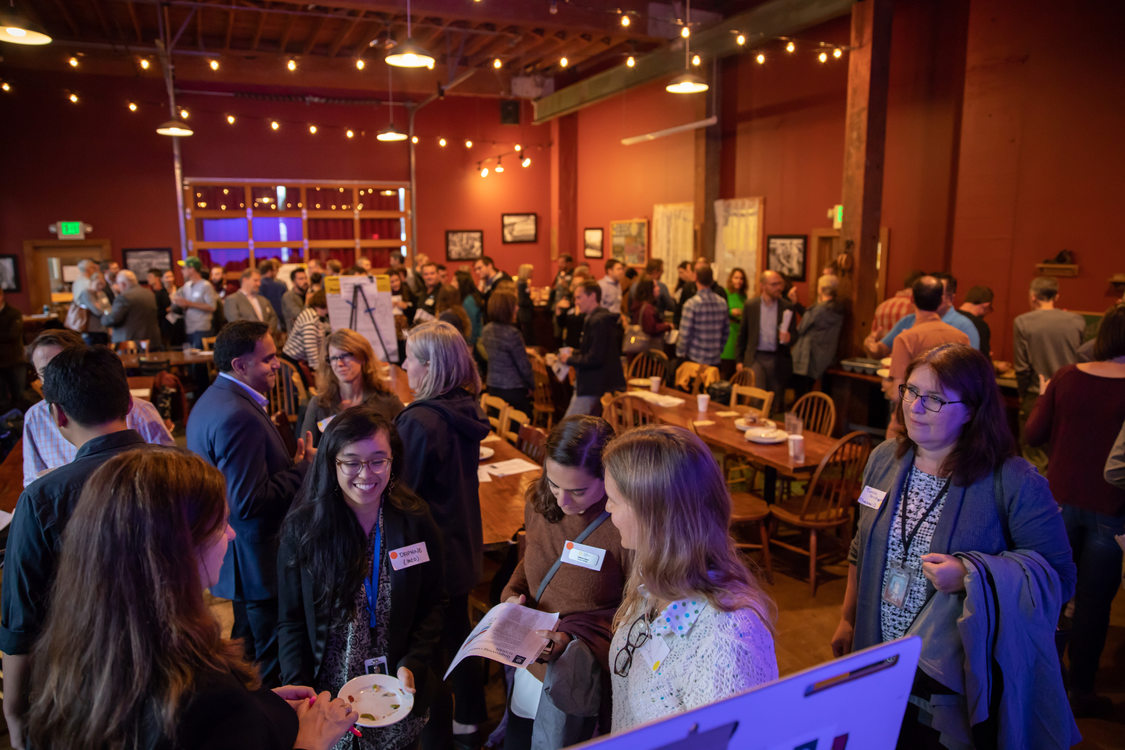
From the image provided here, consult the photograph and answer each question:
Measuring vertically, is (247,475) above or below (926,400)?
below

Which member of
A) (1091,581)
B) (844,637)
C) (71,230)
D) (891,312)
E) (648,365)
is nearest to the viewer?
(844,637)

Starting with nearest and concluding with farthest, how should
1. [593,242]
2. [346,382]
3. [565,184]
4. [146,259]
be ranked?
1. [346,382]
2. [146,259]
3. [593,242]
4. [565,184]

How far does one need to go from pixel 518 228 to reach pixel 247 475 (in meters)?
13.9

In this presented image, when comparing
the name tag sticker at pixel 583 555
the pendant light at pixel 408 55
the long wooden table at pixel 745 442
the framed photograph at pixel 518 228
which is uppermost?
the pendant light at pixel 408 55

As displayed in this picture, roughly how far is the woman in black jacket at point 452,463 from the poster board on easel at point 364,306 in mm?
2856

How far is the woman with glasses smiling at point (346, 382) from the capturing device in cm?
357

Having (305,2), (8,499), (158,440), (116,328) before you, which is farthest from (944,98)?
(116,328)

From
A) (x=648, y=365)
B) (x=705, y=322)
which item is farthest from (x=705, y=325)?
(x=648, y=365)

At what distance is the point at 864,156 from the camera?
24.0ft

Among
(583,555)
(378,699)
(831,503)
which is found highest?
(583,555)

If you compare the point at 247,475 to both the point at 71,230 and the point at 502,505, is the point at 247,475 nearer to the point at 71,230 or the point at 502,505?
the point at 502,505

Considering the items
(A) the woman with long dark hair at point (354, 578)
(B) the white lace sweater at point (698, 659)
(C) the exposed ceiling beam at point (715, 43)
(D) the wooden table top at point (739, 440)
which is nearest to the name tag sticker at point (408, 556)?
(A) the woman with long dark hair at point (354, 578)

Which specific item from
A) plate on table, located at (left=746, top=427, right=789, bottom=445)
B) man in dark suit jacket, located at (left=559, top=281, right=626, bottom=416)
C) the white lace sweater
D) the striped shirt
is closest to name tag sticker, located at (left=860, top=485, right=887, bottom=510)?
the white lace sweater

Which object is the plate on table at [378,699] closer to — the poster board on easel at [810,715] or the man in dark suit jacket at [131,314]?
the poster board on easel at [810,715]
